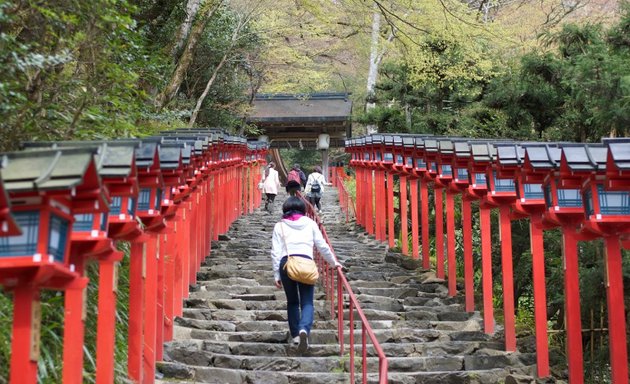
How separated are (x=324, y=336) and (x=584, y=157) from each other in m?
4.35

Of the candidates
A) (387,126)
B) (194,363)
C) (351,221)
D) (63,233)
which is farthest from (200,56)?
(63,233)

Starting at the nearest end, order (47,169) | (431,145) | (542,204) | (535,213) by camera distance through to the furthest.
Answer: (47,169)
(542,204)
(535,213)
(431,145)

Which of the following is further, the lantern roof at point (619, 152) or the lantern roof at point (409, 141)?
the lantern roof at point (409, 141)

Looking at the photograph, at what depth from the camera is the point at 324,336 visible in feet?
35.5

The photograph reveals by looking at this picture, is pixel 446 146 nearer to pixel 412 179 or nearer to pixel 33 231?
pixel 412 179

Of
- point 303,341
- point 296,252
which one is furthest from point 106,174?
point 303,341

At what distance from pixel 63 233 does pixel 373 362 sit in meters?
5.89

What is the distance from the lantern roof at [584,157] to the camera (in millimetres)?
8023

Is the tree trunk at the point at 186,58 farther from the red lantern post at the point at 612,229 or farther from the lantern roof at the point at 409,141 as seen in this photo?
the red lantern post at the point at 612,229

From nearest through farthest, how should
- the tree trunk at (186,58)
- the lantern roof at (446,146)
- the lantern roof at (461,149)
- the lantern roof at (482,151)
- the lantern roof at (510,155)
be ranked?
the lantern roof at (510,155), the lantern roof at (482,151), the lantern roof at (461,149), the lantern roof at (446,146), the tree trunk at (186,58)

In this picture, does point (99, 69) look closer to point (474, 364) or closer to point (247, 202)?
point (474, 364)

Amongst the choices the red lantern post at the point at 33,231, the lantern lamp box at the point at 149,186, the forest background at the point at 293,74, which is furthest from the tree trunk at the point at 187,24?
the red lantern post at the point at 33,231

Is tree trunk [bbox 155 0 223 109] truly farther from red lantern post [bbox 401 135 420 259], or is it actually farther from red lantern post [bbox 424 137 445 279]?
red lantern post [bbox 424 137 445 279]

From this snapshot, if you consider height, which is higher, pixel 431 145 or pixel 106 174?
pixel 431 145
